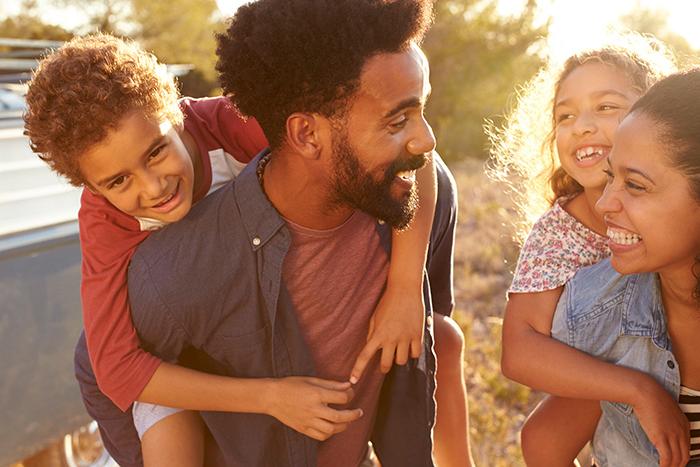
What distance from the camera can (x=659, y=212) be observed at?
207cm

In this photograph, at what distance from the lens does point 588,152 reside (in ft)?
8.72

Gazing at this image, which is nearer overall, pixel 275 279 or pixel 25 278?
pixel 275 279

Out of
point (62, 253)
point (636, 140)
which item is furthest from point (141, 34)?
point (636, 140)

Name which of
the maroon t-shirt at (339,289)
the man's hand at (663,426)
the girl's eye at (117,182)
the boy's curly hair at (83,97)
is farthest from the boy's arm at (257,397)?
the man's hand at (663,426)

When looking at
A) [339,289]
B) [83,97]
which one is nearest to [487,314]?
[339,289]

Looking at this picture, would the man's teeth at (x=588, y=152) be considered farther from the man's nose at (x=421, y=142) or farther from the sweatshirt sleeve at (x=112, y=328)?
the sweatshirt sleeve at (x=112, y=328)

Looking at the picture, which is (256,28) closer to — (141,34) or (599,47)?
(599,47)

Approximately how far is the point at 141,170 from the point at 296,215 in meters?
0.44

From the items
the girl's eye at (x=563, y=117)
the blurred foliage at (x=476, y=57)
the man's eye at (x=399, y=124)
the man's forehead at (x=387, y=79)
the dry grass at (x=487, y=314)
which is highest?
the man's forehead at (x=387, y=79)

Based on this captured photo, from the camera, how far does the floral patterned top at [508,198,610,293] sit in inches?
99.4

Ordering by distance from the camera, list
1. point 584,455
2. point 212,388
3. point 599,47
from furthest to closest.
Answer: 1. point 584,455
2. point 599,47
3. point 212,388

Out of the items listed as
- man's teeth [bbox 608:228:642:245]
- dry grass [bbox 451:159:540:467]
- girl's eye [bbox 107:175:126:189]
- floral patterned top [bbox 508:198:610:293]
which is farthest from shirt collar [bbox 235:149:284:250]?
dry grass [bbox 451:159:540:467]

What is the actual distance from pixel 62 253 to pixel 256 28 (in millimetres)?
1299

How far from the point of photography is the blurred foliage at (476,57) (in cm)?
1380
